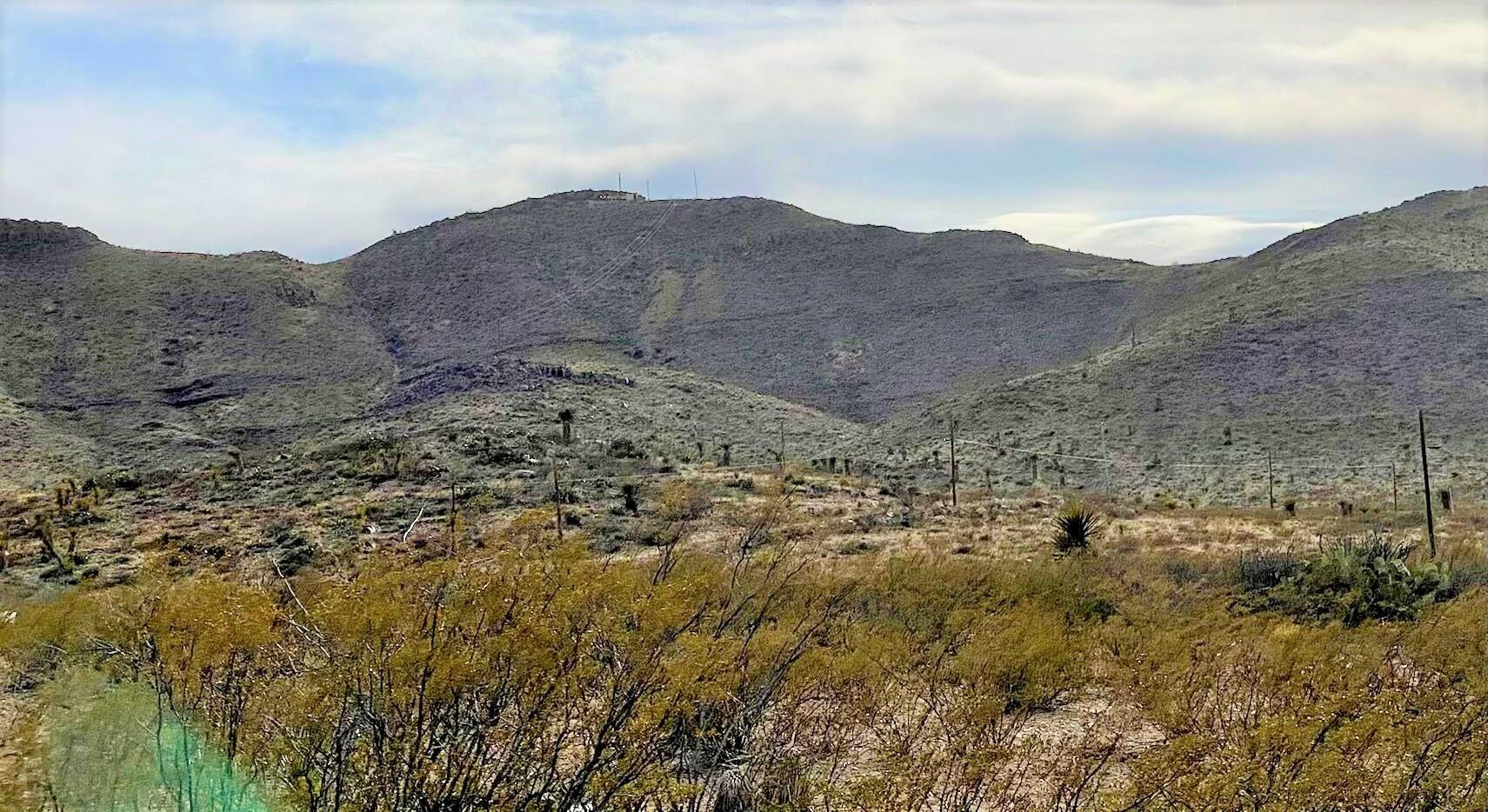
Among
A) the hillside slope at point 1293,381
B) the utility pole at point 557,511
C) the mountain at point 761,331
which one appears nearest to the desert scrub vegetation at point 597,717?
the utility pole at point 557,511

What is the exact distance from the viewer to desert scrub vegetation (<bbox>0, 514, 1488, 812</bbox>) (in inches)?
265

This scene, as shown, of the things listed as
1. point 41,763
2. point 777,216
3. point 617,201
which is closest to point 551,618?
point 41,763

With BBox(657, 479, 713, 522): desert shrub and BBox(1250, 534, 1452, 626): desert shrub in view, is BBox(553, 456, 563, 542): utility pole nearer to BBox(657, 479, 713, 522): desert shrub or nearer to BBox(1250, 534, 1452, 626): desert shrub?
BBox(657, 479, 713, 522): desert shrub

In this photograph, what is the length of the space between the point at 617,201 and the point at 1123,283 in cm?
4732

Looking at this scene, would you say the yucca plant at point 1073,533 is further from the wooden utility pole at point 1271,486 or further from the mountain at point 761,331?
the mountain at point 761,331

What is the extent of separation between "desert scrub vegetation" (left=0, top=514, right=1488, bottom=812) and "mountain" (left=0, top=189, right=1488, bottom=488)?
33.6m

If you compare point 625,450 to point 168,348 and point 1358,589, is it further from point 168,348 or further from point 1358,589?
point 168,348

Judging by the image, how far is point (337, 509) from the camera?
2795 cm

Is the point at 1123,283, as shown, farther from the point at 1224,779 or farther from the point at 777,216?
the point at 1224,779

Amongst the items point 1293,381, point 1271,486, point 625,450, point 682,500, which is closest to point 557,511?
point 682,500

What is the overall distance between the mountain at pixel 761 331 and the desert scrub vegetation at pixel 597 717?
33.6 metres

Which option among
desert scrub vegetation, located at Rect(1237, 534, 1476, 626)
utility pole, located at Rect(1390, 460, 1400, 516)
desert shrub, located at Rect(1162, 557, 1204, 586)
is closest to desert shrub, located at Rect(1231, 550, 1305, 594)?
desert scrub vegetation, located at Rect(1237, 534, 1476, 626)

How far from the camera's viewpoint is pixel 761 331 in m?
71.0

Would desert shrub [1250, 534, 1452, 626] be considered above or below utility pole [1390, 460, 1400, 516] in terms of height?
above
